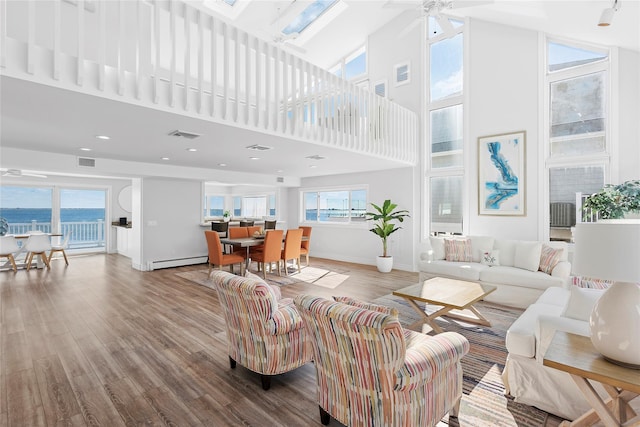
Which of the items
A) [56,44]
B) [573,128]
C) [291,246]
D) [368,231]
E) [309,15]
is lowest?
[291,246]

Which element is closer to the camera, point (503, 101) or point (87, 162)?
point (87, 162)

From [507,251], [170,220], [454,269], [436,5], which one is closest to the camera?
[436,5]

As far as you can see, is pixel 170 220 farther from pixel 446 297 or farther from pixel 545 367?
pixel 545 367

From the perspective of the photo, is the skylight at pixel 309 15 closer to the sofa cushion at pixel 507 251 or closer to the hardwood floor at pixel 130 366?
the sofa cushion at pixel 507 251

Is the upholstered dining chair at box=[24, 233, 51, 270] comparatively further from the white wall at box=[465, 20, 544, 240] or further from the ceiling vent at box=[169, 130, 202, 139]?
the white wall at box=[465, 20, 544, 240]

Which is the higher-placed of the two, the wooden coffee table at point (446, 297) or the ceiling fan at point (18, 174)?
the ceiling fan at point (18, 174)

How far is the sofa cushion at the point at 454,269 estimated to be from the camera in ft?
15.4

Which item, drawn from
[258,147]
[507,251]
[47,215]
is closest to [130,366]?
[258,147]

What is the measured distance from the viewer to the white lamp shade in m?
1.33

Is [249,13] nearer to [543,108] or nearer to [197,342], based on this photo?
[543,108]

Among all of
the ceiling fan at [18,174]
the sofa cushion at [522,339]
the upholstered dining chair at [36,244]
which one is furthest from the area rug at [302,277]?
the ceiling fan at [18,174]

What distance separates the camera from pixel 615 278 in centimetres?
135

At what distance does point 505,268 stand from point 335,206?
4.69 metres

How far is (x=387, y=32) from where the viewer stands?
7289mm
